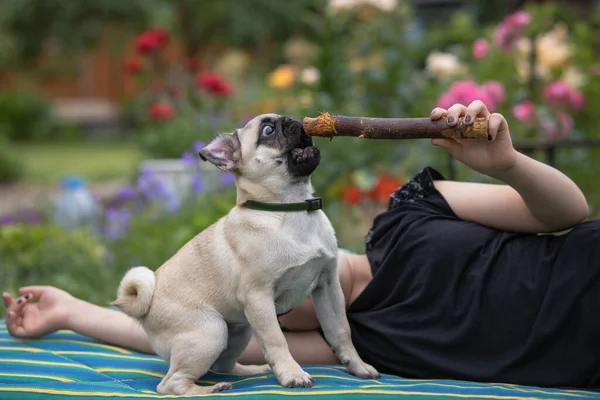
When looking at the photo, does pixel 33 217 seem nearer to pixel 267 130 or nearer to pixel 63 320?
pixel 63 320

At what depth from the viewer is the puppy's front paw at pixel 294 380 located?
2535 mm

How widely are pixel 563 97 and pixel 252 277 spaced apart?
4.09 metres

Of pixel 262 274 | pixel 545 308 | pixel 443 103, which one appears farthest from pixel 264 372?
pixel 443 103

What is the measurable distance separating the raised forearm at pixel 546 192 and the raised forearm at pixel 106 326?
1.77m

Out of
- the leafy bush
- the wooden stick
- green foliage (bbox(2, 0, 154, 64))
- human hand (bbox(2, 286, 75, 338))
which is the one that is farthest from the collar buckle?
green foliage (bbox(2, 0, 154, 64))

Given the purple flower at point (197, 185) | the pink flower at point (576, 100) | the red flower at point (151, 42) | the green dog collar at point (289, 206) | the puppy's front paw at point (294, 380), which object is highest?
the red flower at point (151, 42)

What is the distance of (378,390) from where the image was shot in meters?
2.48

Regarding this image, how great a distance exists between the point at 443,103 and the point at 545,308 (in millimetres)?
3122

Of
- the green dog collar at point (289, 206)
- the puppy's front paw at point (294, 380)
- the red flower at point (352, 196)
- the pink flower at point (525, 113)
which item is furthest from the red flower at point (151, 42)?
the puppy's front paw at point (294, 380)

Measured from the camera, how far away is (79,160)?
16.6 meters

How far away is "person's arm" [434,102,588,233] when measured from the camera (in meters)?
2.57

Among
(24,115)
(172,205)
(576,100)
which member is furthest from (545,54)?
(24,115)

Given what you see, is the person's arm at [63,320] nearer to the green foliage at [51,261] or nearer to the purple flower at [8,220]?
the green foliage at [51,261]

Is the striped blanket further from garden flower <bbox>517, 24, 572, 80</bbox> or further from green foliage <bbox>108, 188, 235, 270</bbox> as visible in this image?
garden flower <bbox>517, 24, 572, 80</bbox>
